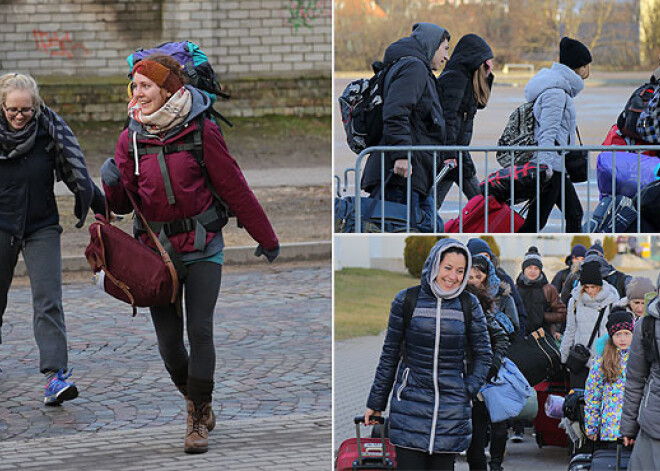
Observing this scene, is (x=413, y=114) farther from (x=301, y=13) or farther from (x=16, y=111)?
(x=301, y=13)

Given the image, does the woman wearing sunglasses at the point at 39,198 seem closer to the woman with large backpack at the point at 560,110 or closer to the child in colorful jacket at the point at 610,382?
the woman with large backpack at the point at 560,110

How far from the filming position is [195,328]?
6293mm

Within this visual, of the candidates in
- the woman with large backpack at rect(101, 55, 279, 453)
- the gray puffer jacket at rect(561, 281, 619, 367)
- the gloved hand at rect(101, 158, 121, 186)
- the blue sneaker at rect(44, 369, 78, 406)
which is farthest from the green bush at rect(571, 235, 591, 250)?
the blue sneaker at rect(44, 369, 78, 406)

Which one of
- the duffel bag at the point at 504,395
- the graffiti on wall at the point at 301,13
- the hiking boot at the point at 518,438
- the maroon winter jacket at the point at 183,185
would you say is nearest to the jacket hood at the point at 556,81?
the duffel bag at the point at 504,395

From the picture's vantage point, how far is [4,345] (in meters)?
8.92

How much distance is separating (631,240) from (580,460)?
3.86 ft

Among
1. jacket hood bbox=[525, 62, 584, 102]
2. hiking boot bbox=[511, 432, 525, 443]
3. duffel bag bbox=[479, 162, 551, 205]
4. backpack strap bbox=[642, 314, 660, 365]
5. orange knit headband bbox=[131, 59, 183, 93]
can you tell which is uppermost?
orange knit headband bbox=[131, 59, 183, 93]

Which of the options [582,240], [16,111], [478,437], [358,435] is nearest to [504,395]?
[478,437]

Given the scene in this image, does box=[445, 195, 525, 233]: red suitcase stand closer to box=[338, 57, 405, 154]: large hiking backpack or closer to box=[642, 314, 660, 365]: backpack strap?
box=[338, 57, 405, 154]: large hiking backpack

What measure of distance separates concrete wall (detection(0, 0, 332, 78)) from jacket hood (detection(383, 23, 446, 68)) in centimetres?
1880

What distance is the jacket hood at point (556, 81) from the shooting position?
8047 mm

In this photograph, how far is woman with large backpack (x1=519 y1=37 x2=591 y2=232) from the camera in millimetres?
7523

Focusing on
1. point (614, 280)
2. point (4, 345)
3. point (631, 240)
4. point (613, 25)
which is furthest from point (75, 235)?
point (613, 25)

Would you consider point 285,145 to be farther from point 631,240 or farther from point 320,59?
point 631,240
